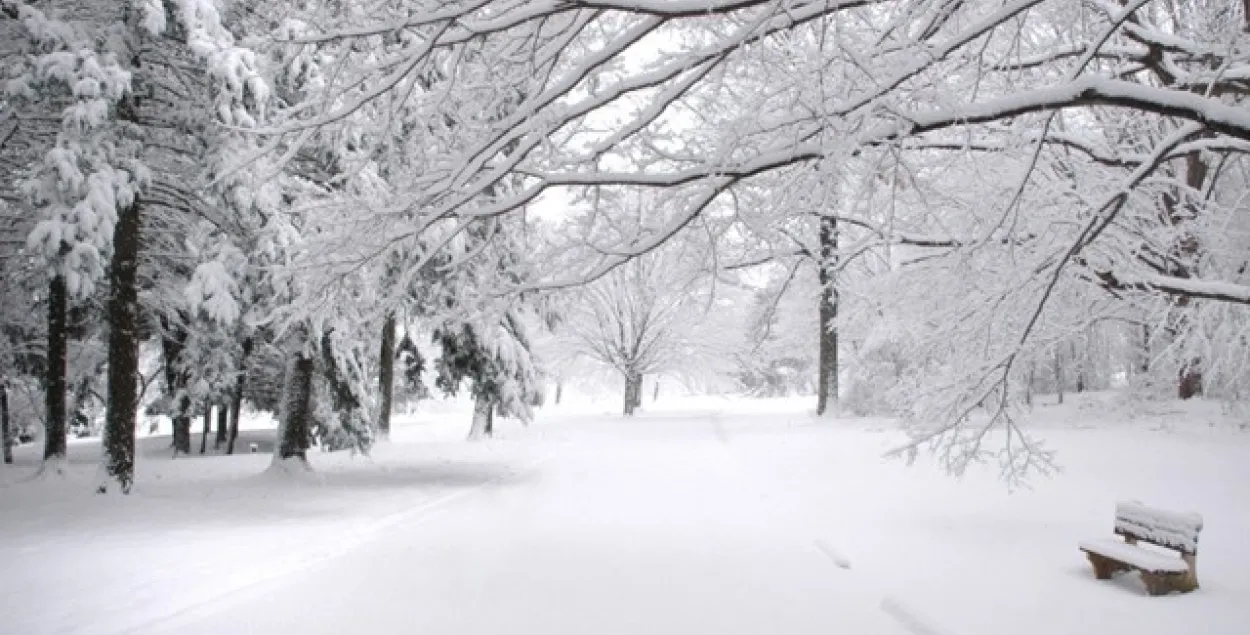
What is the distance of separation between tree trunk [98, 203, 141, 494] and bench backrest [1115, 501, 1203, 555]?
11.6 m

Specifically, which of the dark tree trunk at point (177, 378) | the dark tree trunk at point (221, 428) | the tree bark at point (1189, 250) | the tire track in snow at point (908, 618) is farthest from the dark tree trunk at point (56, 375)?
the tree bark at point (1189, 250)

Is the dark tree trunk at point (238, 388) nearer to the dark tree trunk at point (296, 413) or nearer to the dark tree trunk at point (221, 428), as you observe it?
the dark tree trunk at point (221, 428)

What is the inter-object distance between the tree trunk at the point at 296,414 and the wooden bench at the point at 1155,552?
11.2 meters

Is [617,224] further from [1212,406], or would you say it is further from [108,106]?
[1212,406]

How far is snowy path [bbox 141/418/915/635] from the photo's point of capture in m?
5.21

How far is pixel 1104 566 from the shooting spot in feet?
20.3

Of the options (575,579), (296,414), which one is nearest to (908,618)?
(575,579)

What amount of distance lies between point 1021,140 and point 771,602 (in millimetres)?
3922

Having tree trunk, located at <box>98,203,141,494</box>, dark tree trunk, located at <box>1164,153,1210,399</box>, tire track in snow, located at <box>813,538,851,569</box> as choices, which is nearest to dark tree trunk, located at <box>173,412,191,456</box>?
tree trunk, located at <box>98,203,141,494</box>

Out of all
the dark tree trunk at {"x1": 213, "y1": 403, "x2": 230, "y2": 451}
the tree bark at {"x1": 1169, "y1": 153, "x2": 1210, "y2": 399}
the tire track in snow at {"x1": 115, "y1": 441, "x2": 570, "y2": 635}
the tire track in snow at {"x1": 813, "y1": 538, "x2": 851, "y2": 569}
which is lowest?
the dark tree trunk at {"x1": 213, "y1": 403, "x2": 230, "y2": 451}

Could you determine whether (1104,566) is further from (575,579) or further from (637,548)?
(575,579)

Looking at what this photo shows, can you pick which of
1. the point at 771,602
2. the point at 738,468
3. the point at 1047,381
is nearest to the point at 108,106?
the point at 771,602

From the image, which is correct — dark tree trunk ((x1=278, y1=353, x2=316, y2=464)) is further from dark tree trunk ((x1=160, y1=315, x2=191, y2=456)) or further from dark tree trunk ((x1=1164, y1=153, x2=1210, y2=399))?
dark tree trunk ((x1=1164, y1=153, x2=1210, y2=399))

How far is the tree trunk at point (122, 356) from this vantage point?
33.4 feet
